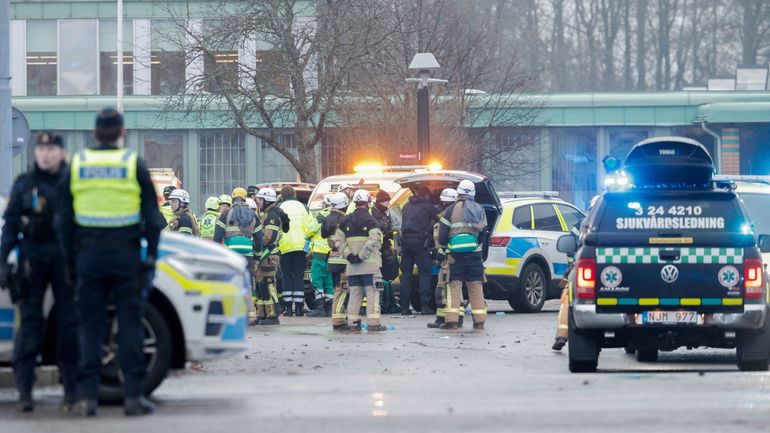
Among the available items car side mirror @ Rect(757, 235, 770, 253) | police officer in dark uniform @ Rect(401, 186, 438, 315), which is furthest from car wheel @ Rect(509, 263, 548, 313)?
car side mirror @ Rect(757, 235, 770, 253)

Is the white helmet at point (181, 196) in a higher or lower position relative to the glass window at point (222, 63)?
lower

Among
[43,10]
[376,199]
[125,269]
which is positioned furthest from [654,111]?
[125,269]

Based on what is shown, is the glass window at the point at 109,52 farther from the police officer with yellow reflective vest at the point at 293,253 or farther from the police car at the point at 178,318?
the police car at the point at 178,318

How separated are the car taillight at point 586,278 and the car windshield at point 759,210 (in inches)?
249

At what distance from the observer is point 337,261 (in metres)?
20.4

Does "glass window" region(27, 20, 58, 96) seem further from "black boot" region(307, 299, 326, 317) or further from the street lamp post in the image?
"black boot" region(307, 299, 326, 317)

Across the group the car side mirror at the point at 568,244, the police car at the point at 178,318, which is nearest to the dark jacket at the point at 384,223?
the car side mirror at the point at 568,244

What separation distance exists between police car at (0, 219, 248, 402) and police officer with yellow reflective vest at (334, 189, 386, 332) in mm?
8455

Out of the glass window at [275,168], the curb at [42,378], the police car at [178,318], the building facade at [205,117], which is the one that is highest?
the building facade at [205,117]

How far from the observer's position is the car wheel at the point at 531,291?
2328 centimetres

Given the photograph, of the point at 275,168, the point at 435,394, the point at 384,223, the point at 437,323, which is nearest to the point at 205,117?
the point at 275,168

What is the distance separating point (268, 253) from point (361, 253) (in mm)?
2464

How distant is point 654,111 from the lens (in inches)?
1699

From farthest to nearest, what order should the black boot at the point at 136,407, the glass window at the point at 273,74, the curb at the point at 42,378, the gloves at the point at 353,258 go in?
1. the glass window at the point at 273,74
2. the gloves at the point at 353,258
3. the curb at the point at 42,378
4. the black boot at the point at 136,407
